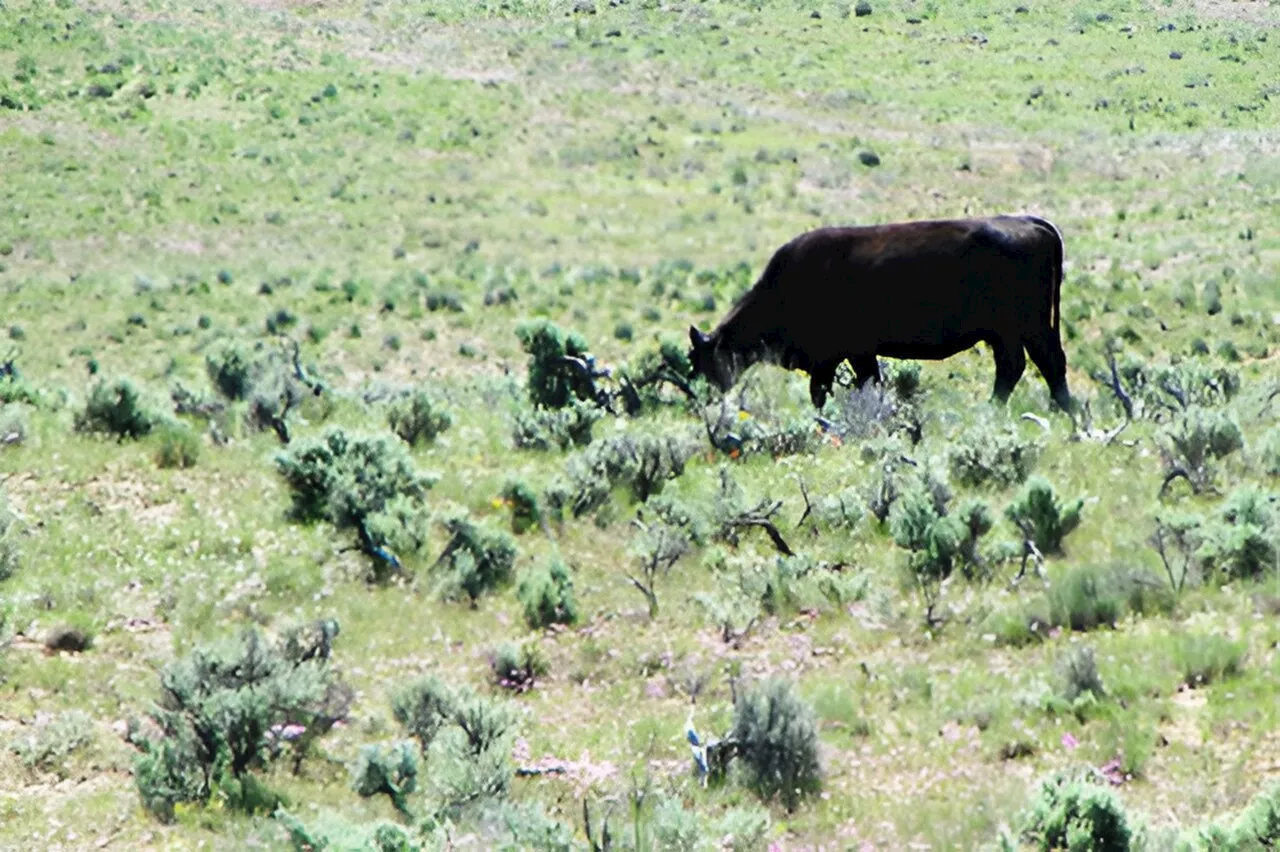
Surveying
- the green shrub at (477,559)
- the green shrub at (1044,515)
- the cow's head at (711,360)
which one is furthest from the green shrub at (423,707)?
the cow's head at (711,360)

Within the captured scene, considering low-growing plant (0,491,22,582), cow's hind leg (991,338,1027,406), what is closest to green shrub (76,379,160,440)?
low-growing plant (0,491,22,582)

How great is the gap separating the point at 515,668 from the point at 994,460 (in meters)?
4.37

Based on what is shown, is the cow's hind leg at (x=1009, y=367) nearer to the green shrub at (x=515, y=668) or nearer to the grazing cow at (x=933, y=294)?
the grazing cow at (x=933, y=294)

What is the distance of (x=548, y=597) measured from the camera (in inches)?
416

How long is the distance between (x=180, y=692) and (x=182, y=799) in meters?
0.73

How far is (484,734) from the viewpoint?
823 cm

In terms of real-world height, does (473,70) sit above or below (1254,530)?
below

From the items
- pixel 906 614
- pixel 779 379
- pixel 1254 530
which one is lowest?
pixel 779 379

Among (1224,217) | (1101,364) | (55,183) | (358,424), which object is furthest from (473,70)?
(358,424)

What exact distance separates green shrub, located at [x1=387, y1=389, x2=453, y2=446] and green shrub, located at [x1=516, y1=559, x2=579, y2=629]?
461cm

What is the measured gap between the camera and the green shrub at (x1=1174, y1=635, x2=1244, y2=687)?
26.9ft

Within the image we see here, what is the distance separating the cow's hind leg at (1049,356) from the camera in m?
18.1

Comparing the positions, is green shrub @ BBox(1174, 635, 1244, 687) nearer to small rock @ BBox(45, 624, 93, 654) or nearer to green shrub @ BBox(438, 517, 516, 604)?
green shrub @ BBox(438, 517, 516, 604)

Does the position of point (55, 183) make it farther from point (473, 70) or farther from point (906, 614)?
point (906, 614)
